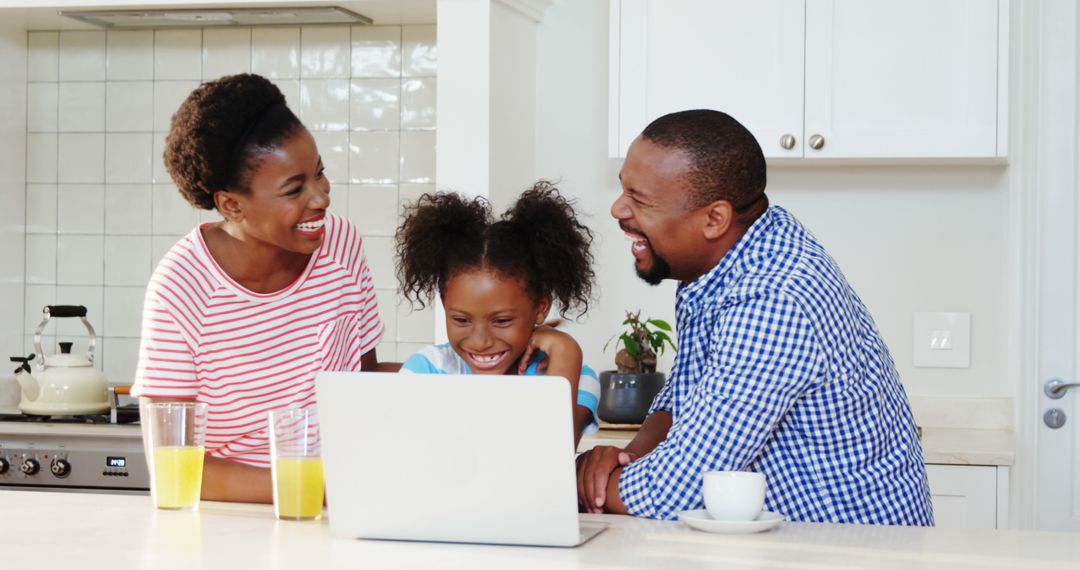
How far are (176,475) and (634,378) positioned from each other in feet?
5.24

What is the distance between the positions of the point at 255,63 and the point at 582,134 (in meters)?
0.98

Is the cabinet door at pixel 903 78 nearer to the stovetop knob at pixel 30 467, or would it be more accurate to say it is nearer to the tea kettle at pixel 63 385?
the tea kettle at pixel 63 385

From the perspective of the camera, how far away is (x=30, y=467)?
9.84 ft

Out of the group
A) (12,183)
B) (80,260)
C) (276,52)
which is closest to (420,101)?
(276,52)

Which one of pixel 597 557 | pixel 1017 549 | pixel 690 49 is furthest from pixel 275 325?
pixel 690 49

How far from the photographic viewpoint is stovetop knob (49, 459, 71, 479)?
2990 millimetres

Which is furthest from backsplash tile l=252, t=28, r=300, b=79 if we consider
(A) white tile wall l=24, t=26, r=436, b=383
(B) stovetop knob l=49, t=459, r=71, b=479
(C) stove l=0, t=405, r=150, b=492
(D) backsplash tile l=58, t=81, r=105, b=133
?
(B) stovetop knob l=49, t=459, r=71, b=479

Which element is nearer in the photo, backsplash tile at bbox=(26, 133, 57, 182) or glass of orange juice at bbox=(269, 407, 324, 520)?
glass of orange juice at bbox=(269, 407, 324, 520)

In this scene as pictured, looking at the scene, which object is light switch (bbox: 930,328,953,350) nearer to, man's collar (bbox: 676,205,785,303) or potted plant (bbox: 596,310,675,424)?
potted plant (bbox: 596,310,675,424)

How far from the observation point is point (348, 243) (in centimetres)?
219

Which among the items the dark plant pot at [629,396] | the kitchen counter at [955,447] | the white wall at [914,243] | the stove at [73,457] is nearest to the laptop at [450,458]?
the kitchen counter at [955,447]

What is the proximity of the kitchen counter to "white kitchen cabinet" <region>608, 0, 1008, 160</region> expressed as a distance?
0.69m

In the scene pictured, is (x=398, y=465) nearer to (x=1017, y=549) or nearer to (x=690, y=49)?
(x=1017, y=549)

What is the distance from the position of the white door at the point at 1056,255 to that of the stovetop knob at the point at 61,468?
93.0 inches
